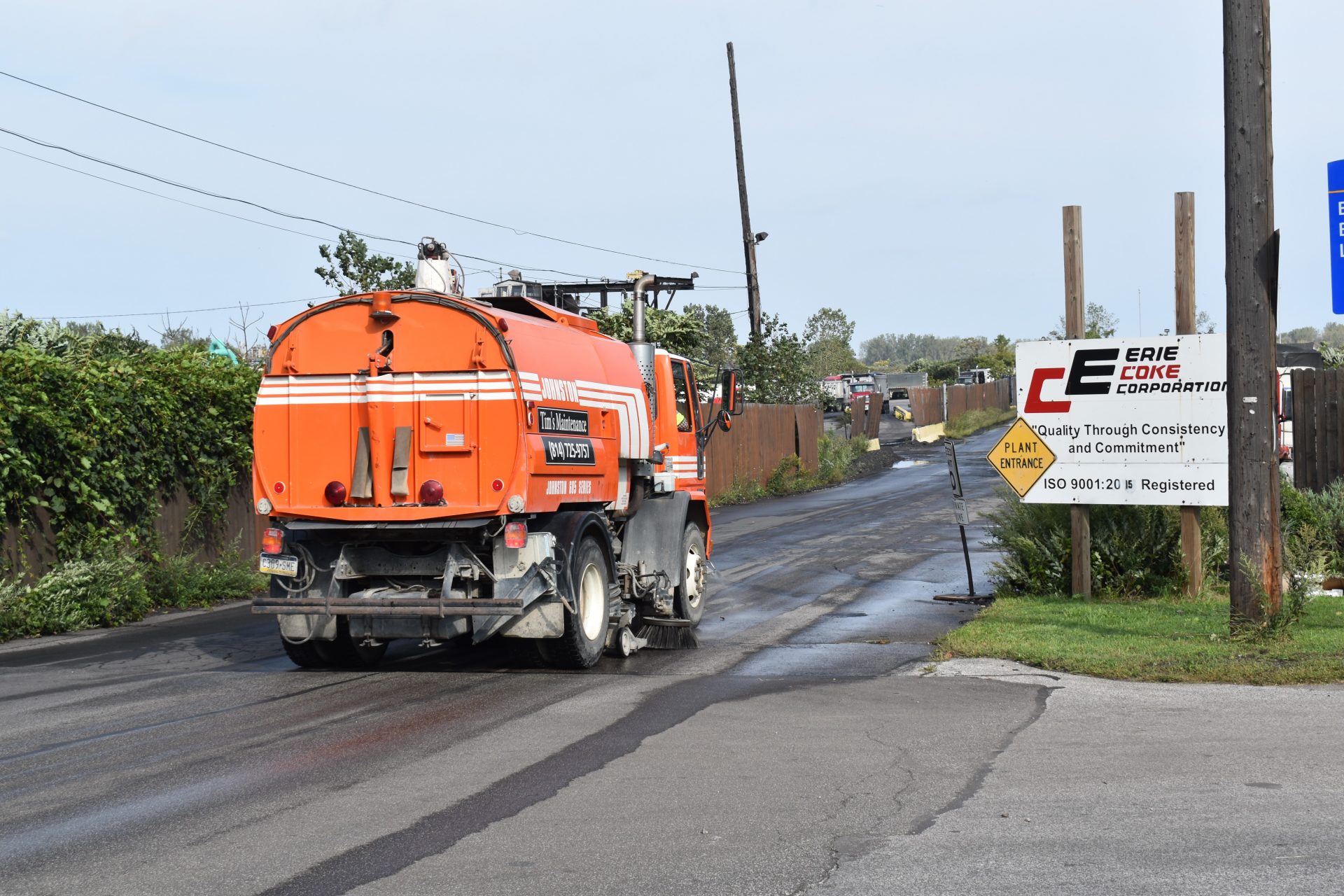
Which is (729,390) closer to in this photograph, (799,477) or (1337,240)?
(1337,240)

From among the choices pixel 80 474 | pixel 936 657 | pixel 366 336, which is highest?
pixel 366 336

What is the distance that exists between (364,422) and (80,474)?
5.58 meters

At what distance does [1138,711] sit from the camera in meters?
8.91

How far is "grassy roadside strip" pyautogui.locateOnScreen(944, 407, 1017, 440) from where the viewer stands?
5797cm

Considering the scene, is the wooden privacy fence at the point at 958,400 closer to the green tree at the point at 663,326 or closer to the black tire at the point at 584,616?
the green tree at the point at 663,326

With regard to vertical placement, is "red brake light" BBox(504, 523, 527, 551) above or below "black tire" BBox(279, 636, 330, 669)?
above

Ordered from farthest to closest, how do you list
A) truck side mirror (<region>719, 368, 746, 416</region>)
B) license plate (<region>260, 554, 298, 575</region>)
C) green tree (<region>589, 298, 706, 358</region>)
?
green tree (<region>589, 298, 706, 358</region>) < truck side mirror (<region>719, 368, 746, 416</region>) < license plate (<region>260, 554, 298, 575</region>)

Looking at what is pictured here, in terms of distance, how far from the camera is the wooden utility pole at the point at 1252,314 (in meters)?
10.9

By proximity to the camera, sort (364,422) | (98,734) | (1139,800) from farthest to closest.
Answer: (364,422) → (98,734) → (1139,800)

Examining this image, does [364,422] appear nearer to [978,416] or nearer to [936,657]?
[936,657]

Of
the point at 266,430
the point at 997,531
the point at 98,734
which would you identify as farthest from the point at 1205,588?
the point at 98,734

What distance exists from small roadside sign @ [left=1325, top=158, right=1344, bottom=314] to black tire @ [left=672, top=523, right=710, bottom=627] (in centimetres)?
622

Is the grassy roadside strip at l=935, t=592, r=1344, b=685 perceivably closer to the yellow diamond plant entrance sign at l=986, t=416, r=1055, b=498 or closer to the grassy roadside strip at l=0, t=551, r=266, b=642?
the yellow diamond plant entrance sign at l=986, t=416, r=1055, b=498

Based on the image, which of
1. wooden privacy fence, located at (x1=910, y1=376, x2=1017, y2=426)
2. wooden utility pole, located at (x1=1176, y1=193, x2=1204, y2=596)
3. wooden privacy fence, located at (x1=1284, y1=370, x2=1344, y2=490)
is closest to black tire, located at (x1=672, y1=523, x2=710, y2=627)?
wooden utility pole, located at (x1=1176, y1=193, x2=1204, y2=596)
